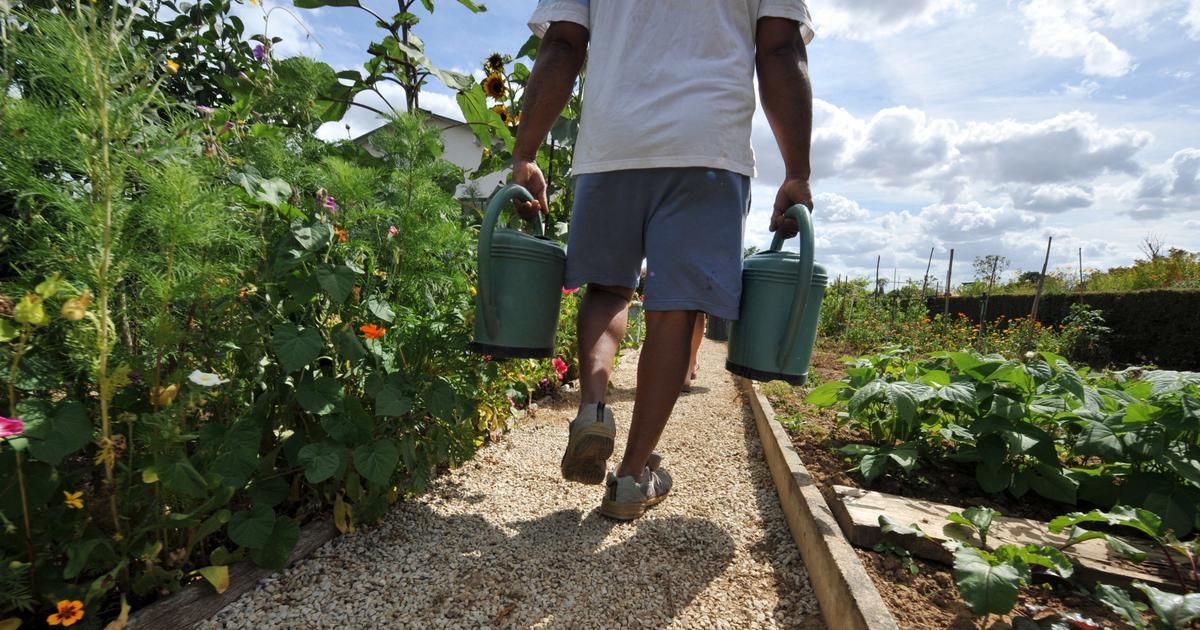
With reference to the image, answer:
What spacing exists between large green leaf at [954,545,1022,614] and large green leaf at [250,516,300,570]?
1398mm

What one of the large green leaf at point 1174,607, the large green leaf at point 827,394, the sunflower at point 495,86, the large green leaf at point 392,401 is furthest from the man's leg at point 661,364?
the sunflower at point 495,86

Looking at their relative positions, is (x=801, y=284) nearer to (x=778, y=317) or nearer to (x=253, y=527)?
(x=778, y=317)

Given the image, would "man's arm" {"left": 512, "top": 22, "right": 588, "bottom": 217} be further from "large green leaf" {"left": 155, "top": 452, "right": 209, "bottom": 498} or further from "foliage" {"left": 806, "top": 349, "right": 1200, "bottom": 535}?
"foliage" {"left": 806, "top": 349, "right": 1200, "bottom": 535}

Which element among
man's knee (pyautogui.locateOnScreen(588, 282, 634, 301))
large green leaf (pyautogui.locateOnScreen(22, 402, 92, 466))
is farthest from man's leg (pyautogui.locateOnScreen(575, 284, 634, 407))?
large green leaf (pyautogui.locateOnScreen(22, 402, 92, 466))

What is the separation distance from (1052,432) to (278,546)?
229 centimetres

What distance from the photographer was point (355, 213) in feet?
4.66

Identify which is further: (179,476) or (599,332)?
(599,332)

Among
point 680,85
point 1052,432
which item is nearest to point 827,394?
point 1052,432

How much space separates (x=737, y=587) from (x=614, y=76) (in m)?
1.41

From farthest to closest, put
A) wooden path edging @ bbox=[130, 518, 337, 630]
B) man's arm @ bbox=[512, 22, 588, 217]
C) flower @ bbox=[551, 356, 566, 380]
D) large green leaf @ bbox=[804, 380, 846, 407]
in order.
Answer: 1. flower @ bbox=[551, 356, 566, 380]
2. large green leaf @ bbox=[804, 380, 846, 407]
3. man's arm @ bbox=[512, 22, 588, 217]
4. wooden path edging @ bbox=[130, 518, 337, 630]

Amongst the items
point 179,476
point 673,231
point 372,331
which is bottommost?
point 179,476

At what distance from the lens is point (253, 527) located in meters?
1.20

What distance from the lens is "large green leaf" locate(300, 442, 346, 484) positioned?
1.25 metres

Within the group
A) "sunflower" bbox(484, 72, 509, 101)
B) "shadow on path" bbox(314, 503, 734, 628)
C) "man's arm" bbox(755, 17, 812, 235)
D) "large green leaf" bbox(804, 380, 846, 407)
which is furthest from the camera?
"sunflower" bbox(484, 72, 509, 101)
